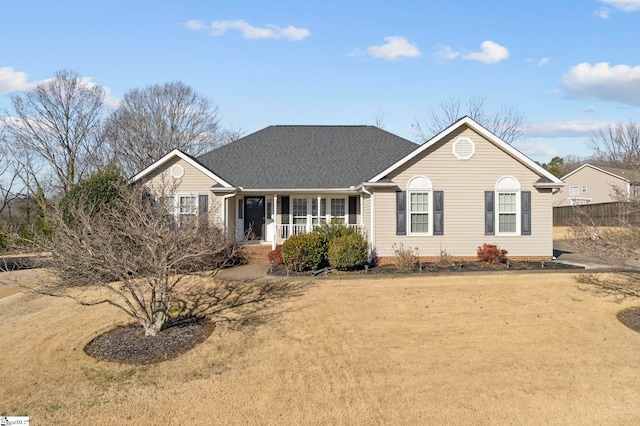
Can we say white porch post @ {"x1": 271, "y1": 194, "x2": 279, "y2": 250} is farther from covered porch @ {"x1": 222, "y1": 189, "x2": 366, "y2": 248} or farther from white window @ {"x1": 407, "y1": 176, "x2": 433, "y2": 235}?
white window @ {"x1": 407, "y1": 176, "x2": 433, "y2": 235}

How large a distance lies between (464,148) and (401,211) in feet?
10.9

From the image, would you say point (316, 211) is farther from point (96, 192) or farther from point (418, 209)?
point (96, 192)

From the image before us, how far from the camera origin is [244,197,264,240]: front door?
63.3ft

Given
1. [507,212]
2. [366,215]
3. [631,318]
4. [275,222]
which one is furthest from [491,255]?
[275,222]

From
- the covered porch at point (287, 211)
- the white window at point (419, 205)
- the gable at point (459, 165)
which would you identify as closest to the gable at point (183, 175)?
the covered porch at point (287, 211)

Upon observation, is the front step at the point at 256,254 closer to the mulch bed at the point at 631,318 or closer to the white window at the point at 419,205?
the white window at the point at 419,205

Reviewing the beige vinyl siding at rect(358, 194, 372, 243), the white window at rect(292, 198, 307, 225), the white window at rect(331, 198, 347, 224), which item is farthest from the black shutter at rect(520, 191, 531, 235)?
the white window at rect(292, 198, 307, 225)

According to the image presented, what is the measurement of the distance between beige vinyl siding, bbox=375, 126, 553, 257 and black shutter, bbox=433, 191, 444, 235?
16 centimetres

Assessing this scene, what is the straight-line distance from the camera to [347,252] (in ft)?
44.5

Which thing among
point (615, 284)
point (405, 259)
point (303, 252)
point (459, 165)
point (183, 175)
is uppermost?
point (459, 165)

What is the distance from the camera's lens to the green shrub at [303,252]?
548 inches

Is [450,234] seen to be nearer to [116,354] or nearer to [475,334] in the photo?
[475,334]

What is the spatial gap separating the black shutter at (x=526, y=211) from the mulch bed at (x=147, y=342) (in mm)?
12070

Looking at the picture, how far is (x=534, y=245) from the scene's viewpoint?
51.6ft
